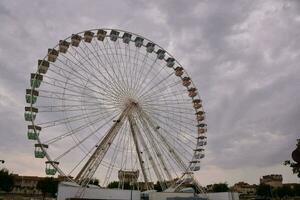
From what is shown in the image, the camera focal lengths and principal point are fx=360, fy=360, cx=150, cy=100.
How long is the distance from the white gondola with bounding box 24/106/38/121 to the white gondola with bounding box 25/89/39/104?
977 mm

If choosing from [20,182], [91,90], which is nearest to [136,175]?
[91,90]

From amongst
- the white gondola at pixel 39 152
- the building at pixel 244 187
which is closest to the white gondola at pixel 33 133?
the white gondola at pixel 39 152

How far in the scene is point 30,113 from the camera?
156 ft

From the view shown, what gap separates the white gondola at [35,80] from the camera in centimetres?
4850

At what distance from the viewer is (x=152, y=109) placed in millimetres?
52938

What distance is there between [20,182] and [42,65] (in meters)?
102

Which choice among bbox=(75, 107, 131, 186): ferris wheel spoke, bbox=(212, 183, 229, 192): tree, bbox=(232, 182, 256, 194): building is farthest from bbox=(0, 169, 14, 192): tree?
bbox=(232, 182, 256, 194): building

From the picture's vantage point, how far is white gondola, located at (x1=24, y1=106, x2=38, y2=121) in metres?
47.3

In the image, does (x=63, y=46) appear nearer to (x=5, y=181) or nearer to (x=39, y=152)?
(x=39, y=152)

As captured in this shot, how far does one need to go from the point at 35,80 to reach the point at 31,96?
88.5 inches

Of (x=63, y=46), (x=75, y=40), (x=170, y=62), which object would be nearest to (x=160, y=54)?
(x=170, y=62)

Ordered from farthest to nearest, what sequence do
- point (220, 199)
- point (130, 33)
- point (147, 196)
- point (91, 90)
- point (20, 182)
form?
point (20, 182)
point (220, 199)
point (147, 196)
point (130, 33)
point (91, 90)

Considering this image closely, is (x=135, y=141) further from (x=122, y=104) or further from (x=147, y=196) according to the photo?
(x=147, y=196)

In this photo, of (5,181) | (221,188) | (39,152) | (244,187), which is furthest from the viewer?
(244,187)
